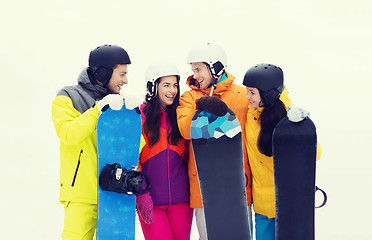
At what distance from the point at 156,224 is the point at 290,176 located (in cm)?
97

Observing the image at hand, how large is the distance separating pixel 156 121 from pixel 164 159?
27cm

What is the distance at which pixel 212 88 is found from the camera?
3303 millimetres

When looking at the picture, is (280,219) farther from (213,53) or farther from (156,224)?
(213,53)

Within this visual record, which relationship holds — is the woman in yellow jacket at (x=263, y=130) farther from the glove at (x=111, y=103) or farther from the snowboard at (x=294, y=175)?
the glove at (x=111, y=103)

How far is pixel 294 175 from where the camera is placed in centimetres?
304

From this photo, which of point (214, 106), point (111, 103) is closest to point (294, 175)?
point (214, 106)

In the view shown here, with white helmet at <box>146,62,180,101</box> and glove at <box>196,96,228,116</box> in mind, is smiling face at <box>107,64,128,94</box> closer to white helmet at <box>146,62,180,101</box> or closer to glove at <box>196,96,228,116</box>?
white helmet at <box>146,62,180,101</box>

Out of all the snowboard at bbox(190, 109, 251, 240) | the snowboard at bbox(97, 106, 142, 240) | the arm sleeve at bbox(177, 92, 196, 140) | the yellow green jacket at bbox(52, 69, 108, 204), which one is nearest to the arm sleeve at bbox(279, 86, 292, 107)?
the snowboard at bbox(190, 109, 251, 240)

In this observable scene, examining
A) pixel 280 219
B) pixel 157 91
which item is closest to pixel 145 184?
pixel 157 91

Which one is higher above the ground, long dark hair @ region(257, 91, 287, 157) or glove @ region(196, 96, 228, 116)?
glove @ region(196, 96, 228, 116)

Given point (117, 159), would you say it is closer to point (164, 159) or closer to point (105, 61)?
point (164, 159)

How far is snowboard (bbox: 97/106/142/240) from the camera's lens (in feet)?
9.68

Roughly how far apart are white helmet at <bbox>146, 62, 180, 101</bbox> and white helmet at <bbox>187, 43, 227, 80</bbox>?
0.18 metres

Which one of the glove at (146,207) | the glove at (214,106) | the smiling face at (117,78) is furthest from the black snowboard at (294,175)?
the smiling face at (117,78)
